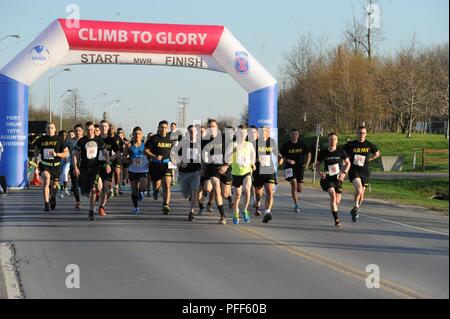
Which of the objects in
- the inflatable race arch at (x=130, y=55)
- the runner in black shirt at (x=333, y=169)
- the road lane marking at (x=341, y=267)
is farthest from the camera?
the inflatable race arch at (x=130, y=55)

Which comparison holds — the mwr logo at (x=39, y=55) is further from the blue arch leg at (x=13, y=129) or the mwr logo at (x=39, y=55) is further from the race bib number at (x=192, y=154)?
the race bib number at (x=192, y=154)

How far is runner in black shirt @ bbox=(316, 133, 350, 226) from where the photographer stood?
47.0 ft

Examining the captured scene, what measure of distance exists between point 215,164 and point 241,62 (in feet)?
26.2

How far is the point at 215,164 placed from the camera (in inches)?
589

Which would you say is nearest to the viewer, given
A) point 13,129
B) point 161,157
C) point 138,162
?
point 161,157

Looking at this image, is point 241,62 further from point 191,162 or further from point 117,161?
point 191,162

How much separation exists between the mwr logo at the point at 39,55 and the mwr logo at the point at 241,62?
575 centimetres

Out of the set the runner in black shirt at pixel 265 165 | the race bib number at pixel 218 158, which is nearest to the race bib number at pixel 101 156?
the race bib number at pixel 218 158

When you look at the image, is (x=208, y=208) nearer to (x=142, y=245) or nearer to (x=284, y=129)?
(x=142, y=245)

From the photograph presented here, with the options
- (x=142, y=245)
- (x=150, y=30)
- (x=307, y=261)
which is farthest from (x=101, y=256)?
(x=150, y=30)

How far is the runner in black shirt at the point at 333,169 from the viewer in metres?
14.3

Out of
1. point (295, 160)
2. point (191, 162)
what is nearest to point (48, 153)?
point (191, 162)

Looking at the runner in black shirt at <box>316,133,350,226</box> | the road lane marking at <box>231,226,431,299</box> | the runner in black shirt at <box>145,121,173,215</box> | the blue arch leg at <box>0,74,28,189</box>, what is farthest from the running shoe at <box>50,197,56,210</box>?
the blue arch leg at <box>0,74,28,189</box>

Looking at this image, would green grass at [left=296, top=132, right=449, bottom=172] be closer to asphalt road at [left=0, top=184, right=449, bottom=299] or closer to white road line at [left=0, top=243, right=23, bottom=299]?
asphalt road at [left=0, top=184, right=449, bottom=299]
